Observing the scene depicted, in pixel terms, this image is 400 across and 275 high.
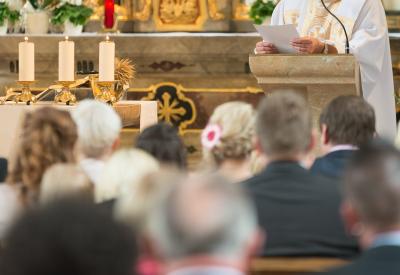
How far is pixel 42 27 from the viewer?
12.6 metres

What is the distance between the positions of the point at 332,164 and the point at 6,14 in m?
7.72

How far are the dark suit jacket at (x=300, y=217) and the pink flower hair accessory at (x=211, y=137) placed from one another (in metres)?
0.68

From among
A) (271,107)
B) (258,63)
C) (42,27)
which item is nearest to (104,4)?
(42,27)

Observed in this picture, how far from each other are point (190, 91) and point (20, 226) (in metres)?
9.85

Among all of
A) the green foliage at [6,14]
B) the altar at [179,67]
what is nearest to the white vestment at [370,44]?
the altar at [179,67]

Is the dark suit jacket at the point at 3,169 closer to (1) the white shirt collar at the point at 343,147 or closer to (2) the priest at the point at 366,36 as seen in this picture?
(1) the white shirt collar at the point at 343,147

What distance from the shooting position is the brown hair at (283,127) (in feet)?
14.4

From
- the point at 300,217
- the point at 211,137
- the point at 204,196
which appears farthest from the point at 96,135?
the point at 204,196

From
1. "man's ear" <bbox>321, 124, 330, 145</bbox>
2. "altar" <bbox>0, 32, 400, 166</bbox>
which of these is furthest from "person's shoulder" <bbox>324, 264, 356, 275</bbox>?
"altar" <bbox>0, 32, 400, 166</bbox>

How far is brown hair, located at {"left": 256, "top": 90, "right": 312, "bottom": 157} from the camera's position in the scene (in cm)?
439

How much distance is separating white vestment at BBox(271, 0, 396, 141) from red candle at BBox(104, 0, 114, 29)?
4.09 metres

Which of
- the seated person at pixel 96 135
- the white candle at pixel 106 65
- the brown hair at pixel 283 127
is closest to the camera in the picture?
the brown hair at pixel 283 127

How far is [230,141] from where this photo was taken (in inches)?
195

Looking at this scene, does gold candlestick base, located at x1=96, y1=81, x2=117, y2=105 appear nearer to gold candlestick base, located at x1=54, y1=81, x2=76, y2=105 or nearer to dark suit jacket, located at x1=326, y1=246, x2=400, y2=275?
gold candlestick base, located at x1=54, y1=81, x2=76, y2=105
